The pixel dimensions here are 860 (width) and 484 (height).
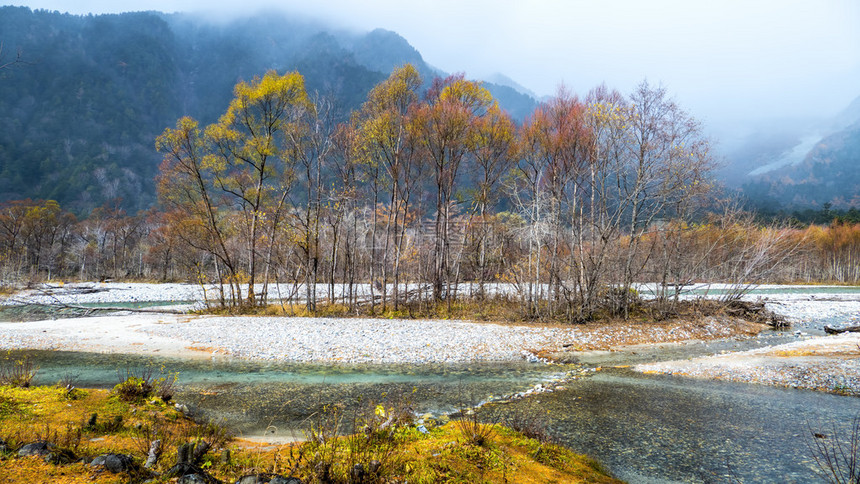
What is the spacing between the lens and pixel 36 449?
13.3 feet

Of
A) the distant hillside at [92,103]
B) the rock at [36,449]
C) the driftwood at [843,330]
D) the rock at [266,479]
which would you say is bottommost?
the driftwood at [843,330]

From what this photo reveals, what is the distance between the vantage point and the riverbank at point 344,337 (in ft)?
48.5

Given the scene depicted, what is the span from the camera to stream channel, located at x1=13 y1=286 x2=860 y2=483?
22.1 ft

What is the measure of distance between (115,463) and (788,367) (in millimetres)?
16997

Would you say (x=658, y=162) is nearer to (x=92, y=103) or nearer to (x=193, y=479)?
(x=193, y=479)

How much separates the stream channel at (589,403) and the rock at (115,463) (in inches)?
132

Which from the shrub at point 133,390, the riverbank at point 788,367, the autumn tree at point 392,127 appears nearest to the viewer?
the shrub at point 133,390

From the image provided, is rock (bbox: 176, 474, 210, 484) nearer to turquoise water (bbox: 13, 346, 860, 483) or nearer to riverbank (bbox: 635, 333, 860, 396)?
Answer: turquoise water (bbox: 13, 346, 860, 483)

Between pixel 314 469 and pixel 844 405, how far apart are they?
12794 mm

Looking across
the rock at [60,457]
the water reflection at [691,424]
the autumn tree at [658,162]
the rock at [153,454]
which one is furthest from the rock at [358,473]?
the autumn tree at [658,162]

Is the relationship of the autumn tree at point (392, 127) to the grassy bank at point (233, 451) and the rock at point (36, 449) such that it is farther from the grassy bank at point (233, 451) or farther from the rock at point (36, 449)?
the rock at point (36, 449)

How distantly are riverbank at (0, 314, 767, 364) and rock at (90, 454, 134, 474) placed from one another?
1024 cm

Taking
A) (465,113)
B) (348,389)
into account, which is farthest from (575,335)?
(465,113)

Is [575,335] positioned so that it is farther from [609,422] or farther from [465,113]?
[465,113]
